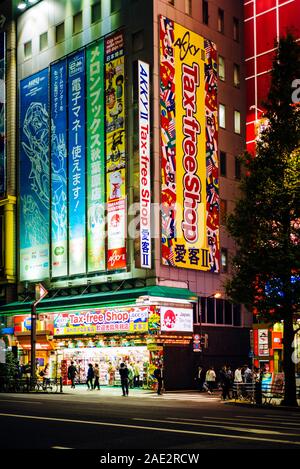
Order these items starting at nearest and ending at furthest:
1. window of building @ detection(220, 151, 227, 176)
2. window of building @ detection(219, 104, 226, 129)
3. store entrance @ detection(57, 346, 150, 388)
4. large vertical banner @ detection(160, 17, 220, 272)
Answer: store entrance @ detection(57, 346, 150, 388), large vertical banner @ detection(160, 17, 220, 272), window of building @ detection(220, 151, 227, 176), window of building @ detection(219, 104, 226, 129)

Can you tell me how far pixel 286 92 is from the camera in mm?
31391

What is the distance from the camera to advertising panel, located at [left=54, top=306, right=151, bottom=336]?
147 ft

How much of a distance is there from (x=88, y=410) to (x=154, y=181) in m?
24.7

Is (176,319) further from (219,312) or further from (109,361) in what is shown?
(219,312)

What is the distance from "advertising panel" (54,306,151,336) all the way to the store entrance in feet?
5.43

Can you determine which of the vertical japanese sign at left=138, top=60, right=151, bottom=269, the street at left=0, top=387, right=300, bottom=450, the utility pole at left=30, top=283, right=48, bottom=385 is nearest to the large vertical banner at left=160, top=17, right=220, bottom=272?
the vertical japanese sign at left=138, top=60, right=151, bottom=269

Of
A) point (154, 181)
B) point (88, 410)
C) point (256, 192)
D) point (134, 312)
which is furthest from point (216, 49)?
point (88, 410)

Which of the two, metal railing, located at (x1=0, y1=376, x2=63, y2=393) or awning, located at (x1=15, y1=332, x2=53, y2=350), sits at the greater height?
awning, located at (x1=15, y1=332, x2=53, y2=350)

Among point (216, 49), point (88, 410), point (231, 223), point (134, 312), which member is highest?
point (216, 49)

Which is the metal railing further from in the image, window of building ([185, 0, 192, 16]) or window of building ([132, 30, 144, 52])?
window of building ([185, 0, 192, 16])

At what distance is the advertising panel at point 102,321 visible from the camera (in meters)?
44.8

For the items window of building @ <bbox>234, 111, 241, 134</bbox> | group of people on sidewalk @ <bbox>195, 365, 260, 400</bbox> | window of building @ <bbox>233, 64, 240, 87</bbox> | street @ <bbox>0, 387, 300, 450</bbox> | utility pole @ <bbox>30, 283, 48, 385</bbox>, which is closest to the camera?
street @ <bbox>0, 387, 300, 450</bbox>

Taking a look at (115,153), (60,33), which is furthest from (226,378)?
(60,33)
